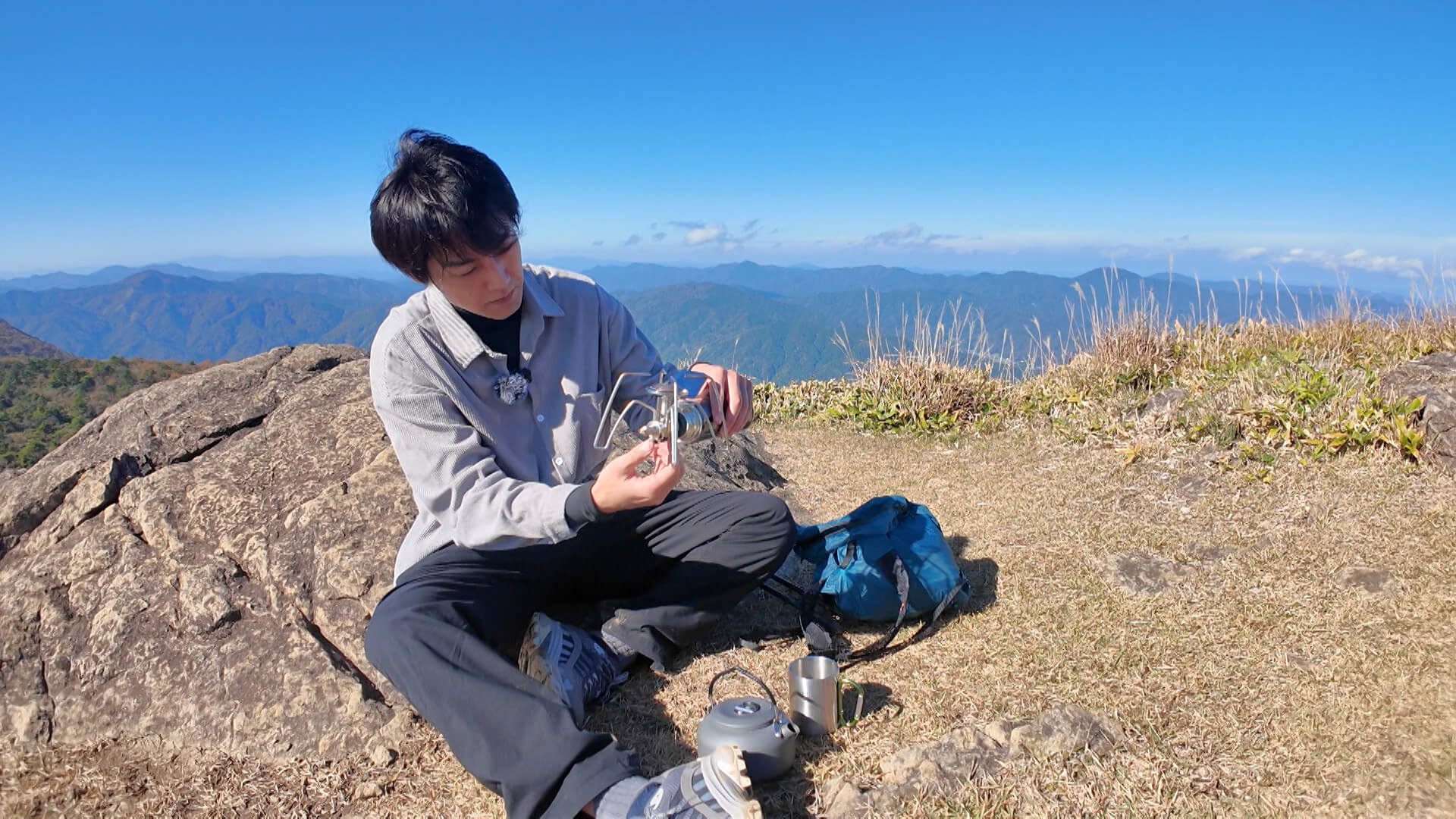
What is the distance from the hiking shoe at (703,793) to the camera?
6.30 feet

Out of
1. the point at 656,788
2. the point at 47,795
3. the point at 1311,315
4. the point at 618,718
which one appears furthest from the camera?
the point at 1311,315

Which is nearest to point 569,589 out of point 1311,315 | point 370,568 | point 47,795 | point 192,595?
point 370,568

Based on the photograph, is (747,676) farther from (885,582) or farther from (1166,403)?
(1166,403)

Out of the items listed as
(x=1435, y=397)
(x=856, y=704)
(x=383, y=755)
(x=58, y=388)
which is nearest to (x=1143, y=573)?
(x=856, y=704)

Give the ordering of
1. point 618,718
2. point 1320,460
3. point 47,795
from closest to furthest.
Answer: point 47,795 < point 618,718 < point 1320,460

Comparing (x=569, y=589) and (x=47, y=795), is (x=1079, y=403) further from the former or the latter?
(x=47, y=795)

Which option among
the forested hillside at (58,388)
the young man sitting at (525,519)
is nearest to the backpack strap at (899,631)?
the young man sitting at (525,519)

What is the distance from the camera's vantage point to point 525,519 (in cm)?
230

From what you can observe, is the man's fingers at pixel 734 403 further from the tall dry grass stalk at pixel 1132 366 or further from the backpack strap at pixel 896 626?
the tall dry grass stalk at pixel 1132 366

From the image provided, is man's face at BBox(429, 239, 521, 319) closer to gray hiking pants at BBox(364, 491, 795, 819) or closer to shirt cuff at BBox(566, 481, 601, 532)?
shirt cuff at BBox(566, 481, 601, 532)

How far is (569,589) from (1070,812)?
1.81m

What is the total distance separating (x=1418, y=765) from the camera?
2.08m

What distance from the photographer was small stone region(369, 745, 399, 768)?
258 cm

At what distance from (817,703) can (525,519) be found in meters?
1.06
